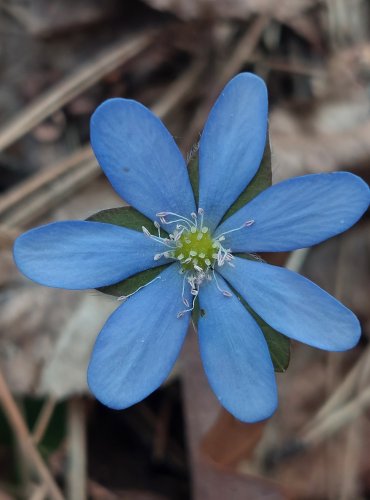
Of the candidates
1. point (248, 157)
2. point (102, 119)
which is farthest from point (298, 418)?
point (102, 119)

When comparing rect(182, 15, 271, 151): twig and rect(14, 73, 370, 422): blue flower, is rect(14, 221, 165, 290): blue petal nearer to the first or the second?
rect(14, 73, 370, 422): blue flower

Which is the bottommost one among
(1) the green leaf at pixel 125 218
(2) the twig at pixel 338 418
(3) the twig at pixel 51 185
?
(2) the twig at pixel 338 418

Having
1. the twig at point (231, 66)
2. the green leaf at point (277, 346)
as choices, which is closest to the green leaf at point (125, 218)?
the green leaf at point (277, 346)

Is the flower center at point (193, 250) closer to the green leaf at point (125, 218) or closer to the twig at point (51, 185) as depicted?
the green leaf at point (125, 218)

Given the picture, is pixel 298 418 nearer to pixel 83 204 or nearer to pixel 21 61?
pixel 83 204

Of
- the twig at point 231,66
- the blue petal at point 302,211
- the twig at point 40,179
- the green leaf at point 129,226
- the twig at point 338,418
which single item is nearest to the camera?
the blue petal at point 302,211

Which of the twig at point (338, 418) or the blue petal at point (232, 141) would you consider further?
the twig at point (338, 418)

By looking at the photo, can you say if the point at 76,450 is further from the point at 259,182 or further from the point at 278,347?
the point at 259,182
